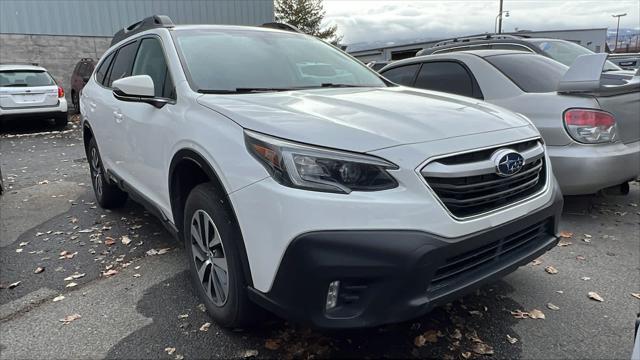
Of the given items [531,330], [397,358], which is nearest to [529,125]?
[531,330]

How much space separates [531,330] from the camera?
2.64 m

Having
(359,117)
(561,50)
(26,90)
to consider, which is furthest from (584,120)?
(26,90)

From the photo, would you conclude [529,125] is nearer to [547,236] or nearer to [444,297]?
[547,236]

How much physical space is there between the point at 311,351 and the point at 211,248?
778 mm

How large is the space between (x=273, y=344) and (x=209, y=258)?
59cm

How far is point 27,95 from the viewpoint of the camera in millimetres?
11289

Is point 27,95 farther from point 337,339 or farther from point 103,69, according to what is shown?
point 337,339

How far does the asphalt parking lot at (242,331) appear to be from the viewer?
8.25 ft

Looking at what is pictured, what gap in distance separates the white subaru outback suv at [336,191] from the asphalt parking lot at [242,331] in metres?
0.35

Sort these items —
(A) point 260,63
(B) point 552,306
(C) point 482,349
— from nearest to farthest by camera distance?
(C) point 482,349 < (B) point 552,306 < (A) point 260,63

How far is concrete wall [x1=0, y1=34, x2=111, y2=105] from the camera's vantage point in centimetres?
1516

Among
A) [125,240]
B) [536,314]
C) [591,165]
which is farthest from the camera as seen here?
[125,240]

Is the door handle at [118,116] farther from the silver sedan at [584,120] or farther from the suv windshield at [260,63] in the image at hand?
the silver sedan at [584,120]

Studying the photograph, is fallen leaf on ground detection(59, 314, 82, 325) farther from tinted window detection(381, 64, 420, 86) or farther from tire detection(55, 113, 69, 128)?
tire detection(55, 113, 69, 128)
